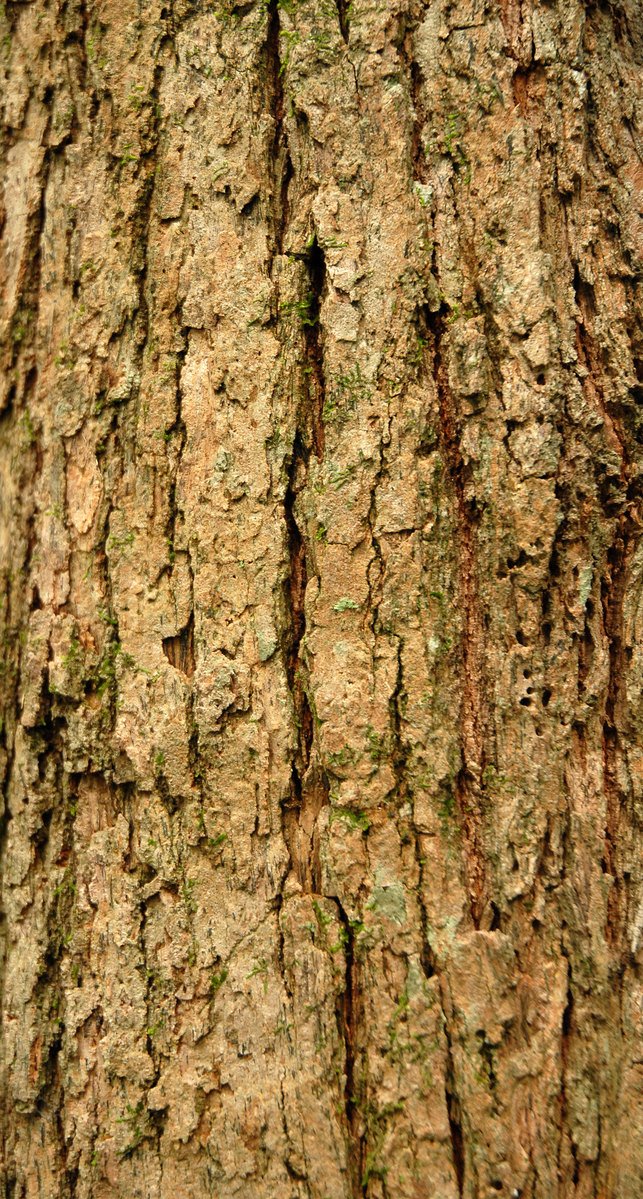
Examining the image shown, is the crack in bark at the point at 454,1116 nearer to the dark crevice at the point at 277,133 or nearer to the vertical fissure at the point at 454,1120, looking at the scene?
the vertical fissure at the point at 454,1120

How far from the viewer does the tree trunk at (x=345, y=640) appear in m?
1.22

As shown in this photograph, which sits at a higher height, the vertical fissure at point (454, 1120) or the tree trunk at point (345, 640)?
the tree trunk at point (345, 640)

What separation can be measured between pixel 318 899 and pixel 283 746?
0.24 m

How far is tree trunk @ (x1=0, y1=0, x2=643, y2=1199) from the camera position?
4.01 ft

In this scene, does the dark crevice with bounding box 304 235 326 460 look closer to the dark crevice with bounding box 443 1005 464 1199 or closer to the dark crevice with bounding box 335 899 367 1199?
the dark crevice with bounding box 335 899 367 1199

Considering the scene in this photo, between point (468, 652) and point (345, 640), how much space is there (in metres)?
0.20

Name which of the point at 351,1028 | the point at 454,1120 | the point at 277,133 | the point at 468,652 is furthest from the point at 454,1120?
the point at 277,133

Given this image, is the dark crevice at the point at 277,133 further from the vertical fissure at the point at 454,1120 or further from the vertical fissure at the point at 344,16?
the vertical fissure at the point at 454,1120

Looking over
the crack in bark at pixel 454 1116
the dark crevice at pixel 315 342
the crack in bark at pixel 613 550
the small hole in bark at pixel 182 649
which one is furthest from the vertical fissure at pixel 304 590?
the crack in bark at pixel 613 550

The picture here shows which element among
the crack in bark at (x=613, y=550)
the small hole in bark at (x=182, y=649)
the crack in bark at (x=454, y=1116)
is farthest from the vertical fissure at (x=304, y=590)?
the crack in bark at (x=613, y=550)

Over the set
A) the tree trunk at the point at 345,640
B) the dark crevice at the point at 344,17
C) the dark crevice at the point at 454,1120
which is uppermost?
the dark crevice at the point at 344,17

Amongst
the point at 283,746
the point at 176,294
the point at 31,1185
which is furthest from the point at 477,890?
the point at 176,294

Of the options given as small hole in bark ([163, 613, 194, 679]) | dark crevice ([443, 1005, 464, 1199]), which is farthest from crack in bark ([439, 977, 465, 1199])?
small hole in bark ([163, 613, 194, 679])

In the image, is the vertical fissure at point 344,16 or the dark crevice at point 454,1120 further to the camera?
the vertical fissure at point 344,16
